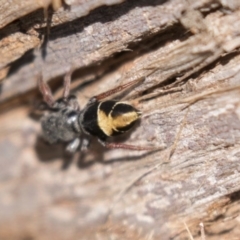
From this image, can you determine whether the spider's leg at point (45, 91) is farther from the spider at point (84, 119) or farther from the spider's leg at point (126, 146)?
the spider's leg at point (126, 146)

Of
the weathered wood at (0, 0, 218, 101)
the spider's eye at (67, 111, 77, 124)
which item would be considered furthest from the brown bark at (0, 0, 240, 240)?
the spider's eye at (67, 111, 77, 124)

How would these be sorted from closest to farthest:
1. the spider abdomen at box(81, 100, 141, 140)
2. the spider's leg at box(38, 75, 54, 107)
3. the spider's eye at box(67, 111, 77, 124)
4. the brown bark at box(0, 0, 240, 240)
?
the brown bark at box(0, 0, 240, 240), the spider abdomen at box(81, 100, 141, 140), the spider's leg at box(38, 75, 54, 107), the spider's eye at box(67, 111, 77, 124)

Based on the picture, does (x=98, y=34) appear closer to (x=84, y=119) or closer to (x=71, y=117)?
(x=84, y=119)

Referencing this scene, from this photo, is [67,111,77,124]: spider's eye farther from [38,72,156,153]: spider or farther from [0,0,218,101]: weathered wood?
[0,0,218,101]: weathered wood

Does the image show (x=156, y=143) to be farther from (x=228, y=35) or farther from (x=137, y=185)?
(x=228, y=35)

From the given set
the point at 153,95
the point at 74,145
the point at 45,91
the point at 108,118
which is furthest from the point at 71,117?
the point at 153,95

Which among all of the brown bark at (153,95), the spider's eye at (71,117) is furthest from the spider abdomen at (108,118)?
the spider's eye at (71,117)
